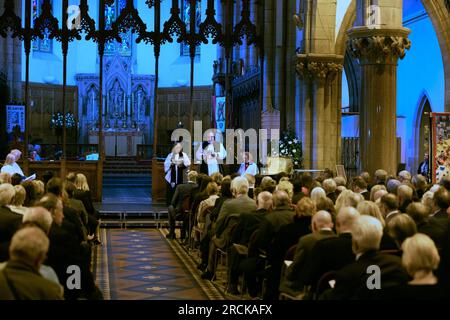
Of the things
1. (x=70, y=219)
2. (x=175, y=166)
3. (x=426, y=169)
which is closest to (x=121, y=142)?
(x=175, y=166)

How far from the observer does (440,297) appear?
4.14 meters

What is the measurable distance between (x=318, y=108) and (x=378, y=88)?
6300 millimetres

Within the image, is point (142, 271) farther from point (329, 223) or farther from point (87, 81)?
point (87, 81)

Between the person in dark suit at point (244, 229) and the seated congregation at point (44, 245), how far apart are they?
1.68 meters

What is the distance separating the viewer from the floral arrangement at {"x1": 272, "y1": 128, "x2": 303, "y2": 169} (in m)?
18.3

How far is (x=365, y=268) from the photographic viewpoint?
4.97 metres

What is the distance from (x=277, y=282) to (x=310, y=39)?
1183 centimetres

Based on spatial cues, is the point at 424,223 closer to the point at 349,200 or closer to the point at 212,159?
the point at 349,200

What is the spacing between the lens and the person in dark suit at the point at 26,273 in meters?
3.92

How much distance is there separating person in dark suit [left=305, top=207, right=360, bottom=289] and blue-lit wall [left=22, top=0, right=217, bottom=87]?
27298 millimetres

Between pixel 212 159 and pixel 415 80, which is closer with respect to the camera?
pixel 212 159

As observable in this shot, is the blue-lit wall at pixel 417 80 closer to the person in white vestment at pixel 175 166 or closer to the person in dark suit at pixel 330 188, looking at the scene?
the person in white vestment at pixel 175 166

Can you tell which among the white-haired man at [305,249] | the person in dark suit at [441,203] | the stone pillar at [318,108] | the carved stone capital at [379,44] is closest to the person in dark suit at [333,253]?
the white-haired man at [305,249]

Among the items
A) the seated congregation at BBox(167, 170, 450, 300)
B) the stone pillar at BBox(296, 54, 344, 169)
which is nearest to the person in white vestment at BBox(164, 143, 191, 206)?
the stone pillar at BBox(296, 54, 344, 169)
